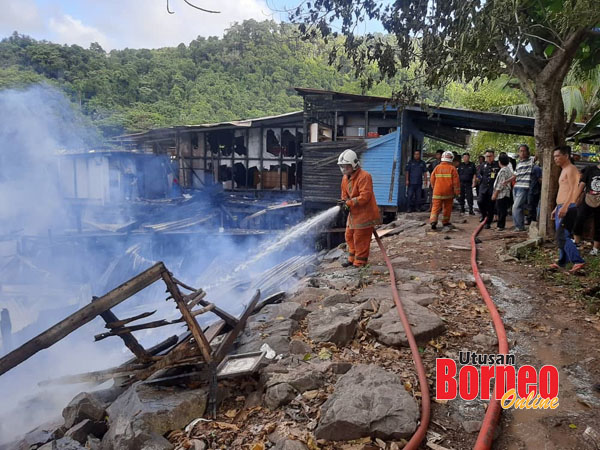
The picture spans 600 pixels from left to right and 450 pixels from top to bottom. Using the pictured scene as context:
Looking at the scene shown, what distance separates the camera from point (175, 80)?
40656mm

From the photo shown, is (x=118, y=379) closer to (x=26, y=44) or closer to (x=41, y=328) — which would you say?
(x=41, y=328)

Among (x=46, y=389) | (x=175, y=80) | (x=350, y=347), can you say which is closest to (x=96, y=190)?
(x=46, y=389)

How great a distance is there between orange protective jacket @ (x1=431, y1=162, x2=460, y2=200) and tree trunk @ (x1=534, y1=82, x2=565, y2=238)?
1.84 metres

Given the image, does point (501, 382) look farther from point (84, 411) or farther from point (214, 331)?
point (84, 411)

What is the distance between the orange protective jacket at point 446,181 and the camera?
8.55 meters

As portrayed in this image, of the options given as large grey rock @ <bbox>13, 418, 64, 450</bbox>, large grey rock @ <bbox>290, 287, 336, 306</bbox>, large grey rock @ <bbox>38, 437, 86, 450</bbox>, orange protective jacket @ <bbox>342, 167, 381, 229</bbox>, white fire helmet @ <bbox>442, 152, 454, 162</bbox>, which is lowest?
large grey rock @ <bbox>13, 418, 64, 450</bbox>

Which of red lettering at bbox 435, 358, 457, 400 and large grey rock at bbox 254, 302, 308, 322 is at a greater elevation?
red lettering at bbox 435, 358, 457, 400

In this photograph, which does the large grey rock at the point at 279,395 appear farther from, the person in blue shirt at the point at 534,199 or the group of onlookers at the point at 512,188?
the person in blue shirt at the point at 534,199

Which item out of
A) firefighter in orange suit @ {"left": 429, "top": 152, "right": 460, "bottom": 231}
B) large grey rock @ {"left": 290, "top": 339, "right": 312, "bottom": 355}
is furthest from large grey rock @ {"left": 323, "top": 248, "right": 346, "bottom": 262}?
large grey rock @ {"left": 290, "top": 339, "right": 312, "bottom": 355}

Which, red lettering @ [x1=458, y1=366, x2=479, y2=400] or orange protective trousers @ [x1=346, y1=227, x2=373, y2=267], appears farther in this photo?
orange protective trousers @ [x1=346, y1=227, x2=373, y2=267]

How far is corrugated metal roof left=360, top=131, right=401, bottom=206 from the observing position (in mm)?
13171

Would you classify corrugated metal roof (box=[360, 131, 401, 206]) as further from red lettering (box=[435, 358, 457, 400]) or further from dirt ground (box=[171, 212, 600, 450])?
red lettering (box=[435, 358, 457, 400])

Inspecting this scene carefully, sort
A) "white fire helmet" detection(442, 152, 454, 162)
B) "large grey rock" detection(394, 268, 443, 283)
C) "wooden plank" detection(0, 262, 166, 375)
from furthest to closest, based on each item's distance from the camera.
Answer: "white fire helmet" detection(442, 152, 454, 162)
"large grey rock" detection(394, 268, 443, 283)
"wooden plank" detection(0, 262, 166, 375)

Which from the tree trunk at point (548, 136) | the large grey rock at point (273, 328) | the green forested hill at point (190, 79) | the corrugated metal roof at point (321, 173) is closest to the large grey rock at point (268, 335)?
the large grey rock at point (273, 328)
